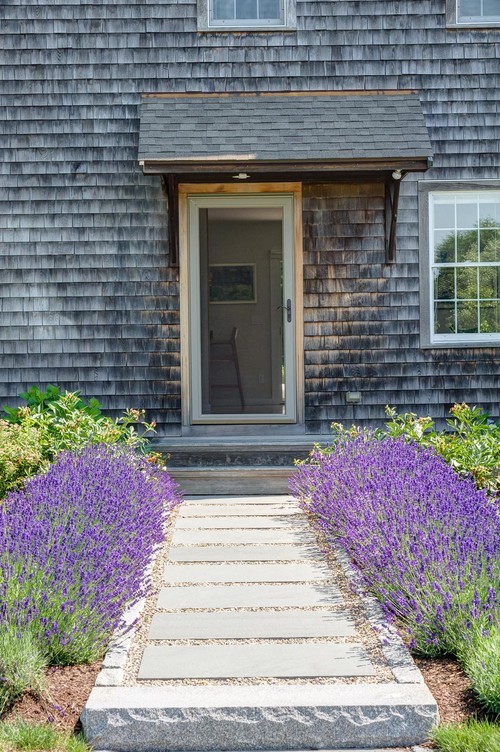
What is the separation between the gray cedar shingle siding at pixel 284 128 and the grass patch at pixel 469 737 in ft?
15.6

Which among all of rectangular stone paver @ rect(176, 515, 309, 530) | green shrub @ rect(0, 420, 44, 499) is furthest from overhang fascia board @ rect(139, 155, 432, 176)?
rectangular stone paver @ rect(176, 515, 309, 530)

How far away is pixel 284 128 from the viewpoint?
691cm

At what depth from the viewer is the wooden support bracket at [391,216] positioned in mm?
6980

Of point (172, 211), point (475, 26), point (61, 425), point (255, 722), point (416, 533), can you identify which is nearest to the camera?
point (255, 722)

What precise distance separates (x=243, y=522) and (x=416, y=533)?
5.94 feet

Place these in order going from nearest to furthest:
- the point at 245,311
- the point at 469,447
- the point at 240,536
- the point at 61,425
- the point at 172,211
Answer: the point at 240,536, the point at 469,447, the point at 61,425, the point at 172,211, the point at 245,311

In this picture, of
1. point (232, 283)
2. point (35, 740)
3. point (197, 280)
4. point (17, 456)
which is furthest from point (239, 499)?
point (232, 283)

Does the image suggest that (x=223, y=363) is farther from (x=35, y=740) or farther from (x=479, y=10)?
(x=35, y=740)

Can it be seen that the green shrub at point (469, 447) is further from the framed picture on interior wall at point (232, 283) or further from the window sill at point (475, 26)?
the framed picture on interior wall at point (232, 283)

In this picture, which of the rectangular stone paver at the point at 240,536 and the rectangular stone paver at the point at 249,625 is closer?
the rectangular stone paver at the point at 249,625

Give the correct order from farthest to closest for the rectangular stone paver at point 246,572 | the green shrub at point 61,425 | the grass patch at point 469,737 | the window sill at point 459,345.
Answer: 1. the window sill at point 459,345
2. the green shrub at point 61,425
3. the rectangular stone paver at point 246,572
4. the grass patch at point 469,737

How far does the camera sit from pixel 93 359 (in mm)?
7234

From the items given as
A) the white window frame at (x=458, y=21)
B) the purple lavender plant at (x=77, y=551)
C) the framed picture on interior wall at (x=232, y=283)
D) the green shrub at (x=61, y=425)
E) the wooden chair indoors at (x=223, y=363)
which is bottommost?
the purple lavender plant at (x=77, y=551)

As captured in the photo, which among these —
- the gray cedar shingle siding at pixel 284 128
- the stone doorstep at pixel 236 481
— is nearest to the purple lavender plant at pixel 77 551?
the stone doorstep at pixel 236 481
